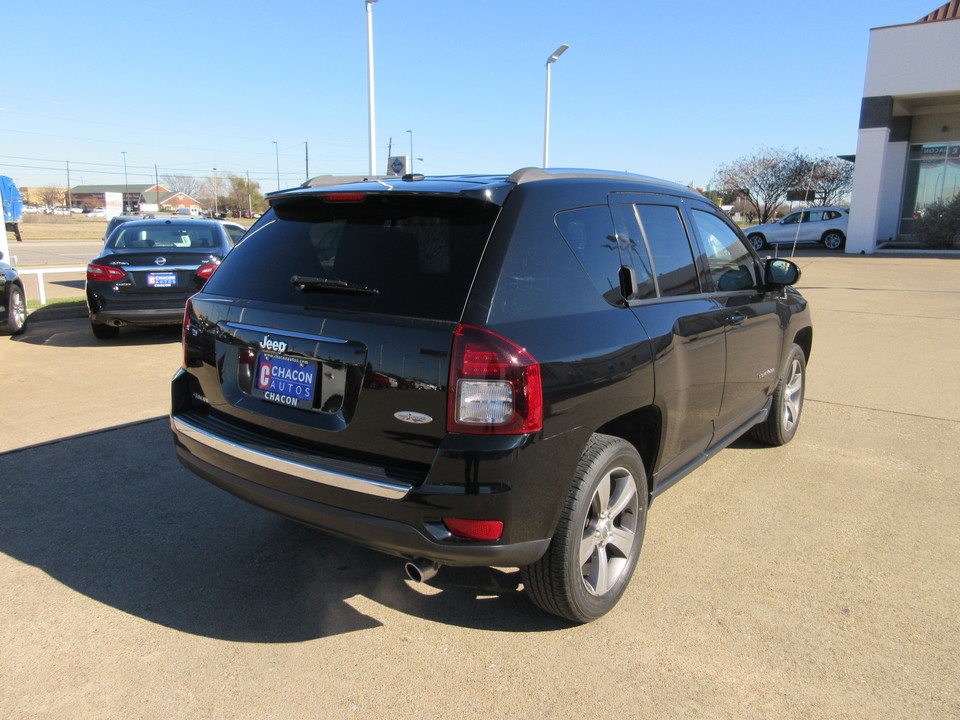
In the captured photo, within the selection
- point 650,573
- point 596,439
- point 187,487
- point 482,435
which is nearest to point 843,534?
point 650,573

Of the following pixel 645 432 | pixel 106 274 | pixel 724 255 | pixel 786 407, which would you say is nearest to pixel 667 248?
pixel 724 255

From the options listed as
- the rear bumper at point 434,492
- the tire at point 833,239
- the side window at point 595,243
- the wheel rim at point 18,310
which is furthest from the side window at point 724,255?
the tire at point 833,239

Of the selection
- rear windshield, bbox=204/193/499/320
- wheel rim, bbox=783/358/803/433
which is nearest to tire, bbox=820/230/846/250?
wheel rim, bbox=783/358/803/433

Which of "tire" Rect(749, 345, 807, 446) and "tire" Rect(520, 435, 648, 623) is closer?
"tire" Rect(520, 435, 648, 623)

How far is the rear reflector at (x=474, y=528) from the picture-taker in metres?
2.44

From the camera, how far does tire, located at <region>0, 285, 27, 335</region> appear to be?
8820 mm

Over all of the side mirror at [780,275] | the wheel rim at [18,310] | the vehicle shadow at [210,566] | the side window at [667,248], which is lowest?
the vehicle shadow at [210,566]

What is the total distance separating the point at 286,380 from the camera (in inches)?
110

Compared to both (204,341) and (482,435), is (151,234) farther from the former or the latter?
(482,435)

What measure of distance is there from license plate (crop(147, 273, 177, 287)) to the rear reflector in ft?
23.5

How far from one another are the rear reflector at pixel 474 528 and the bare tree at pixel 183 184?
11856 cm

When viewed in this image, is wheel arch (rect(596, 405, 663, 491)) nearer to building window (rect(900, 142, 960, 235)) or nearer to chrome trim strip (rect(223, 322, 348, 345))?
chrome trim strip (rect(223, 322, 348, 345))

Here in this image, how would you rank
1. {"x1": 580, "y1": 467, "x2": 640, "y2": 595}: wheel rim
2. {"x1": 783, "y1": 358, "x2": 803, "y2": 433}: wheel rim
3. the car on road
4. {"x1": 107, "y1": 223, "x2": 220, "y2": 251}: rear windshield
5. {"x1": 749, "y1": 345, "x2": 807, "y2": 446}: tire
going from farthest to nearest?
the car on road, {"x1": 107, "y1": 223, "x2": 220, "y2": 251}: rear windshield, {"x1": 783, "y1": 358, "x2": 803, "y2": 433}: wheel rim, {"x1": 749, "y1": 345, "x2": 807, "y2": 446}: tire, {"x1": 580, "y1": 467, "x2": 640, "y2": 595}: wheel rim

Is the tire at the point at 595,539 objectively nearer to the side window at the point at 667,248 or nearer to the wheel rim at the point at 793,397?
the side window at the point at 667,248
